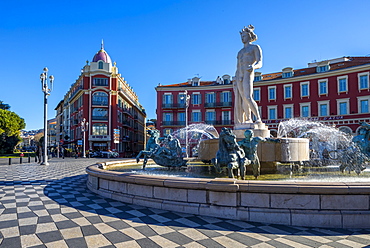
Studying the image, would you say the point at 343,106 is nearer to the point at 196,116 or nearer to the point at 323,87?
the point at 323,87

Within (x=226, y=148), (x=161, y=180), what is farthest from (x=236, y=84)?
(x=161, y=180)

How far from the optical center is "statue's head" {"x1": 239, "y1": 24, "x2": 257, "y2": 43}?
8.63 meters

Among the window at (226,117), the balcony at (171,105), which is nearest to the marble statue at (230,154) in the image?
the window at (226,117)

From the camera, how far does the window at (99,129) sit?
4209cm

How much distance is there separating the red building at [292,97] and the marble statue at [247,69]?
1858cm

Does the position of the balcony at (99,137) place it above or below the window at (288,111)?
below

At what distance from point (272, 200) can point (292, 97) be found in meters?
35.1

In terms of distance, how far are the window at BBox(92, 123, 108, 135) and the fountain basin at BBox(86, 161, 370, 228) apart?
38849mm

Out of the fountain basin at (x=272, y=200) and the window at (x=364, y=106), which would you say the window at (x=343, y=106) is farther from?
the fountain basin at (x=272, y=200)

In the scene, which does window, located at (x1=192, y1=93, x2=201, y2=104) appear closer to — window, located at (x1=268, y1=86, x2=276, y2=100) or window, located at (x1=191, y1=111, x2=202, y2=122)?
window, located at (x1=191, y1=111, x2=202, y2=122)

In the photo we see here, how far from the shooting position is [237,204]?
4547mm

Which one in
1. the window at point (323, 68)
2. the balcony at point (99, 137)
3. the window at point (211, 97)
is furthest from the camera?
the window at point (211, 97)

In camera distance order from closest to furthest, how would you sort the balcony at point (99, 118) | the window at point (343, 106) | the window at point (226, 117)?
the window at point (343, 106), the window at point (226, 117), the balcony at point (99, 118)

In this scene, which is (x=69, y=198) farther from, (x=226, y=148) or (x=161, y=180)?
(x=226, y=148)
